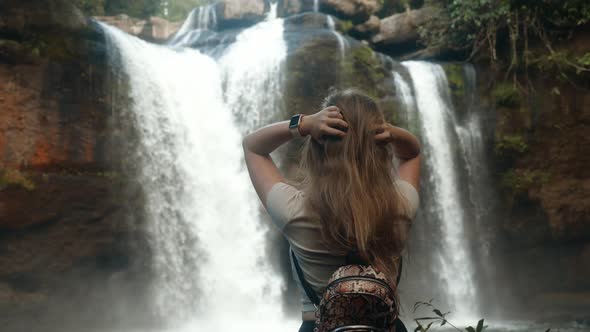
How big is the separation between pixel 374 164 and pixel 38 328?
874 cm

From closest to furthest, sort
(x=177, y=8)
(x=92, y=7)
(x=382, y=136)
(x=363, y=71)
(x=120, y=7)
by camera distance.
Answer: (x=382, y=136) < (x=363, y=71) < (x=92, y=7) < (x=120, y=7) < (x=177, y=8)

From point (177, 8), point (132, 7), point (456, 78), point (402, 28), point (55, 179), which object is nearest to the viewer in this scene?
point (55, 179)

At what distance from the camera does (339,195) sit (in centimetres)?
144

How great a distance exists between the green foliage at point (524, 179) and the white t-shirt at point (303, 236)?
1189cm

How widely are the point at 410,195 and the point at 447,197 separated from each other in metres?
10.9

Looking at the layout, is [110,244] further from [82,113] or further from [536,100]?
[536,100]

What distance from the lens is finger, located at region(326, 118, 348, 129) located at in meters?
1.49

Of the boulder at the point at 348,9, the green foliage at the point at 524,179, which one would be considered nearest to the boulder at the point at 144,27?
the boulder at the point at 348,9

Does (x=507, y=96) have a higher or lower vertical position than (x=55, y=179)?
higher

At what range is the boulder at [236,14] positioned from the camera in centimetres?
1759

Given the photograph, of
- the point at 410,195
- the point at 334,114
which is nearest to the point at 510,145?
the point at 410,195

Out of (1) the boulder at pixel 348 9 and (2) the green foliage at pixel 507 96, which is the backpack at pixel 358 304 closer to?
(2) the green foliage at pixel 507 96

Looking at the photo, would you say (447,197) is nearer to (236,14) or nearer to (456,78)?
(456,78)

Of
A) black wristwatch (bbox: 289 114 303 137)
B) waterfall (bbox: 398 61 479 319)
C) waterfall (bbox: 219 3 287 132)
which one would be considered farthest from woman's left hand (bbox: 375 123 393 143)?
waterfall (bbox: 398 61 479 319)
